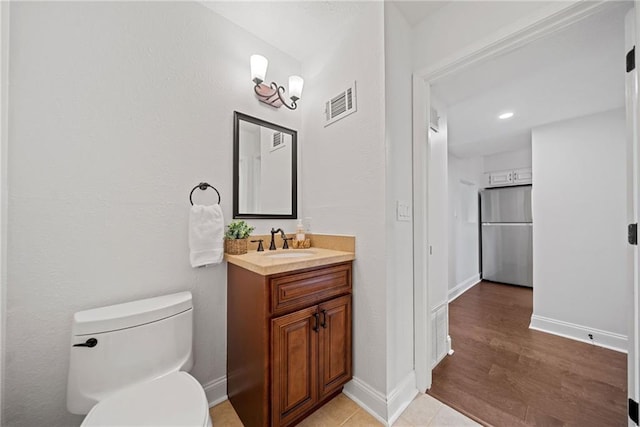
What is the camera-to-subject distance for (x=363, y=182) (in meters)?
1.48

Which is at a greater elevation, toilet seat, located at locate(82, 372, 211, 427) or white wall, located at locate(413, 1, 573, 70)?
white wall, located at locate(413, 1, 573, 70)

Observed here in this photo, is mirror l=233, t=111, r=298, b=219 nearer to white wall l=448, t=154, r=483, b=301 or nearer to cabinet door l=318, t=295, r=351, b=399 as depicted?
cabinet door l=318, t=295, r=351, b=399

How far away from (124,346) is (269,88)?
5.86 ft

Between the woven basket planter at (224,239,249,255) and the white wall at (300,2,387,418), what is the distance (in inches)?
23.5

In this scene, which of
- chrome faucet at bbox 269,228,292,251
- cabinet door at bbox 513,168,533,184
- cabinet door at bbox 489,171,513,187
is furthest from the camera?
cabinet door at bbox 489,171,513,187

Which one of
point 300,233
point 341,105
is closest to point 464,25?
point 341,105

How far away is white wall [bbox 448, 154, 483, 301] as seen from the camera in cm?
361

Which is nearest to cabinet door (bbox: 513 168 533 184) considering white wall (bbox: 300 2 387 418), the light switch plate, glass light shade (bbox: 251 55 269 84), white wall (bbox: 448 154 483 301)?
white wall (bbox: 448 154 483 301)

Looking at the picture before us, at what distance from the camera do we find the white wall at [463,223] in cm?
361

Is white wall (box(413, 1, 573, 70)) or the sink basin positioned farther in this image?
the sink basin

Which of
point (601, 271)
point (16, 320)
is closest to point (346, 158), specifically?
point (16, 320)

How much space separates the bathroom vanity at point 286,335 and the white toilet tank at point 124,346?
297 millimetres

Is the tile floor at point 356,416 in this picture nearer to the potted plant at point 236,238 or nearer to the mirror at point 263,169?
the potted plant at point 236,238

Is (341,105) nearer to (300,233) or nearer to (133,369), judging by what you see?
(300,233)
